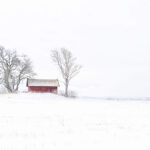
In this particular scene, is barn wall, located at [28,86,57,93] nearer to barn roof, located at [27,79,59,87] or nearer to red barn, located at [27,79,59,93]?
red barn, located at [27,79,59,93]

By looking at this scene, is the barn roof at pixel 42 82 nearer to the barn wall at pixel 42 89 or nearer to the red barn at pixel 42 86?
the red barn at pixel 42 86

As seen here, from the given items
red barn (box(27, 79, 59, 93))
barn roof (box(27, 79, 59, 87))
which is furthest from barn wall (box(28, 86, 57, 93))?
barn roof (box(27, 79, 59, 87))

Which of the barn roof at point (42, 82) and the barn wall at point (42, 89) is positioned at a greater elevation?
the barn roof at point (42, 82)

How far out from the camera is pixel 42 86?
60.6 m

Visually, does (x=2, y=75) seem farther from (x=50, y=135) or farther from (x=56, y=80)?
(x=50, y=135)

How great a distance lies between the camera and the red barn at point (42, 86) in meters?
60.5

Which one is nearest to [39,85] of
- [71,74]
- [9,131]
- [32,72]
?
[32,72]

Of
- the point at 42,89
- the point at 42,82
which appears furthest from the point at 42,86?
the point at 42,82

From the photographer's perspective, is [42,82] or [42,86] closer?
[42,86]

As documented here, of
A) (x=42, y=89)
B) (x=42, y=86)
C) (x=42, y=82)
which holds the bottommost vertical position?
(x=42, y=89)

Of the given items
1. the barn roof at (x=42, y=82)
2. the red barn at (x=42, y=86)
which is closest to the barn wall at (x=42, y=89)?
the red barn at (x=42, y=86)

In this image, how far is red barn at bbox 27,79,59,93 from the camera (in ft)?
198

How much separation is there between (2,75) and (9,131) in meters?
49.9

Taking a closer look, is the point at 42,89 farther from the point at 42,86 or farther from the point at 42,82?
the point at 42,82
